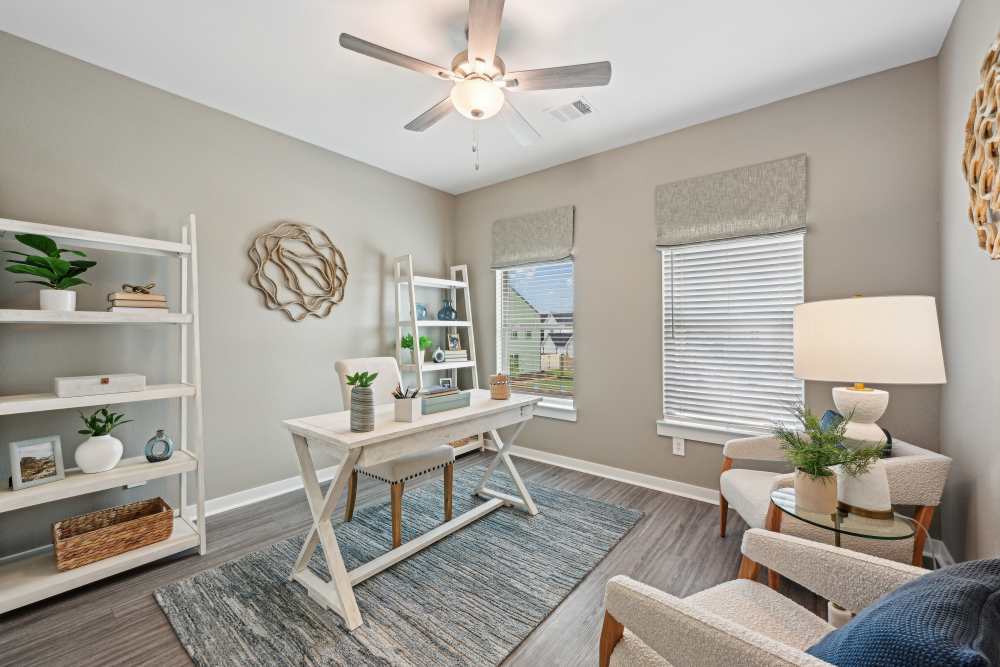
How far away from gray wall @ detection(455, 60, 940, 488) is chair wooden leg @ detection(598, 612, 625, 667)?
2212mm

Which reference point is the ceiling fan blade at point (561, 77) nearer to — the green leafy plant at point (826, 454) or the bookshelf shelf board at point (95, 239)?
the green leafy plant at point (826, 454)

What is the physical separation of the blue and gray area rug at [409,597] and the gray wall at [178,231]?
101cm

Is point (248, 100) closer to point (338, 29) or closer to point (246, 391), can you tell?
point (338, 29)

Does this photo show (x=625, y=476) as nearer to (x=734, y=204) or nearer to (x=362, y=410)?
(x=734, y=204)

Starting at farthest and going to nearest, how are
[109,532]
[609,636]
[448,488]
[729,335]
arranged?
[729,335]
[448,488]
[109,532]
[609,636]

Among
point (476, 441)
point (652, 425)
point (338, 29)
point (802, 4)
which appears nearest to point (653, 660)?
point (652, 425)

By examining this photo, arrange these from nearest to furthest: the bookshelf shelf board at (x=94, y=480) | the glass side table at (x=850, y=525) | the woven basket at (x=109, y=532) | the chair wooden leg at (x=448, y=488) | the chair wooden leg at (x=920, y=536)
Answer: the glass side table at (x=850, y=525)
the chair wooden leg at (x=920, y=536)
the bookshelf shelf board at (x=94, y=480)
the woven basket at (x=109, y=532)
the chair wooden leg at (x=448, y=488)

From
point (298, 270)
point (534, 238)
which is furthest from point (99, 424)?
point (534, 238)

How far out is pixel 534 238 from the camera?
3861mm

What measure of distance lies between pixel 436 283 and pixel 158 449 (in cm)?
234

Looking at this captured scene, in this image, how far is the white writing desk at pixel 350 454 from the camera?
5.72 feet

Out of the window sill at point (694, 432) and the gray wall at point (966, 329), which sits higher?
the gray wall at point (966, 329)

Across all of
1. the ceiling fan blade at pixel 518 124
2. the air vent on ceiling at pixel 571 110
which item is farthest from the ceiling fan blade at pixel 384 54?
the air vent on ceiling at pixel 571 110

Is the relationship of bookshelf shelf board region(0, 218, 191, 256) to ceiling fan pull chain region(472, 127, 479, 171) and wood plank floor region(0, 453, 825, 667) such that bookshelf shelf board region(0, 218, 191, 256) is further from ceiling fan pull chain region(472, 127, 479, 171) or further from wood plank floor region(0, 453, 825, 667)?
ceiling fan pull chain region(472, 127, 479, 171)
